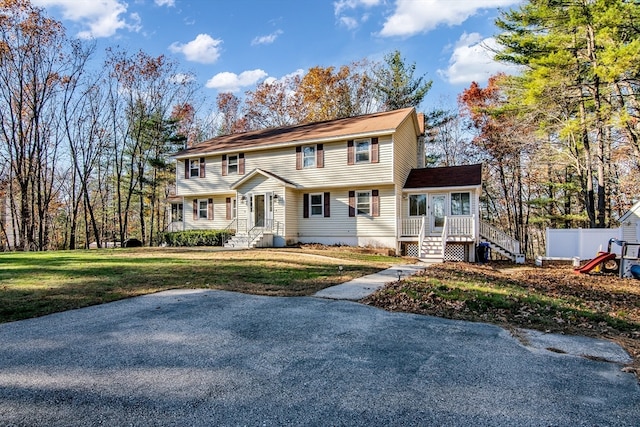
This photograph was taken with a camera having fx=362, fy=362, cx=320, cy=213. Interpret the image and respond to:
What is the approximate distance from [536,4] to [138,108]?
26.5 metres

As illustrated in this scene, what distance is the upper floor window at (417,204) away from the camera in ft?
58.5

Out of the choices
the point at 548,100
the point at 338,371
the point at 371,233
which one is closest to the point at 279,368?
the point at 338,371

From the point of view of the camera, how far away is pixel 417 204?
1805cm

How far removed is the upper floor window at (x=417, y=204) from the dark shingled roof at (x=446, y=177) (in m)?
0.57

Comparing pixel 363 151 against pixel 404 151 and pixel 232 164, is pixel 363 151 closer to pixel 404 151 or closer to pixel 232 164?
pixel 404 151

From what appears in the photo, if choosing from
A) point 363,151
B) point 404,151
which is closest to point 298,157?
point 363,151

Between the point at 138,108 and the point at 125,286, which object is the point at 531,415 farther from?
the point at 138,108

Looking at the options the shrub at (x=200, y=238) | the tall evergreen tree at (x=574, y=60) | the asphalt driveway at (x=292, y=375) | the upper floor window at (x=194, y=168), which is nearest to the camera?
the asphalt driveway at (x=292, y=375)

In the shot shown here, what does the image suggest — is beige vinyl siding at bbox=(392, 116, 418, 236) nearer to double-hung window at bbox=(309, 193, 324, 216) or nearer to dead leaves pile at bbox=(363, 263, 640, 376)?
double-hung window at bbox=(309, 193, 324, 216)

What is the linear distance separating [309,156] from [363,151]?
2.93 m

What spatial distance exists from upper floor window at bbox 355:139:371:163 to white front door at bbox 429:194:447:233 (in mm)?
3697

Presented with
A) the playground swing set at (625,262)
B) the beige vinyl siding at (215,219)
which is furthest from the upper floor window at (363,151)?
the playground swing set at (625,262)

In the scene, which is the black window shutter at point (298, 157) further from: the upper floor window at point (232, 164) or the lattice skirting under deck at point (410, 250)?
the lattice skirting under deck at point (410, 250)

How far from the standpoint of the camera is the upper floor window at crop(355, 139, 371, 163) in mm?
17375
